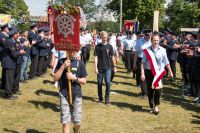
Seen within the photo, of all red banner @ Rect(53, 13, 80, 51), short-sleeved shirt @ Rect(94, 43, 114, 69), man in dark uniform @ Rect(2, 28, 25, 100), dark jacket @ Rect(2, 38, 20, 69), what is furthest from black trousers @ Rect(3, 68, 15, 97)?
red banner @ Rect(53, 13, 80, 51)

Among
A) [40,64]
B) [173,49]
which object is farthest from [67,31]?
[40,64]

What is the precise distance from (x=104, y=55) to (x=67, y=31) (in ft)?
14.4

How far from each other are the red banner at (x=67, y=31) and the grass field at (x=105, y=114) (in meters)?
2.43

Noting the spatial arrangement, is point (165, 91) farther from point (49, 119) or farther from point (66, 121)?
point (66, 121)

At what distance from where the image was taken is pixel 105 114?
33.7 feet

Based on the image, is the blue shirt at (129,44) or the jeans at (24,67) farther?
the blue shirt at (129,44)

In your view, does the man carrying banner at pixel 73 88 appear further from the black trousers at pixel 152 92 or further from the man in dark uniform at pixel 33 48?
the man in dark uniform at pixel 33 48

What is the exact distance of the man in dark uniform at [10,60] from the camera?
1116cm

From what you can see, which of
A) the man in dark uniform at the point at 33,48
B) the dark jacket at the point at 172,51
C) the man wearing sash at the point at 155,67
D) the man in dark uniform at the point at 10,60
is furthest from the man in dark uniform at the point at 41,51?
the man wearing sash at the point at 155,67

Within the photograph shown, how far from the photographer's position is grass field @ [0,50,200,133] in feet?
29.3

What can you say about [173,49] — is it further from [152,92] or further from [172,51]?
[152,92]

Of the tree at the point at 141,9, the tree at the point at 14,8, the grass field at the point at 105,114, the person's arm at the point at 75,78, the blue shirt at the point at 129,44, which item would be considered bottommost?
the grass field at the point at 105,114

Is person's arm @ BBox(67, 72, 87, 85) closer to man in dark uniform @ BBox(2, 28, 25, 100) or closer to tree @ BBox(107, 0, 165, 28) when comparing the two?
man in dark uniform @ BBox(2, 28, 25, 100)

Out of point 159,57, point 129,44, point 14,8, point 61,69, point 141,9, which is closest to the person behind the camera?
point 61,69
